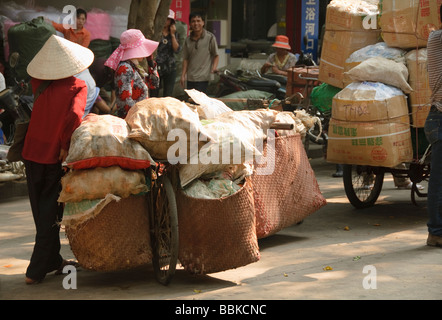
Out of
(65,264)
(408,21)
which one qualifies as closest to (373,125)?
(408,21)

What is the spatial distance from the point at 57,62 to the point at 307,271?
2510 mm

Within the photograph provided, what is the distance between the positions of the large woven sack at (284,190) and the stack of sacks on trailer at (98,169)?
5.12 feet

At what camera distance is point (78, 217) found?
569 cm

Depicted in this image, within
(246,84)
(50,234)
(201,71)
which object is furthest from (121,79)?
(246,84)

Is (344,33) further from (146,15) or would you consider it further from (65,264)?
(65,264)

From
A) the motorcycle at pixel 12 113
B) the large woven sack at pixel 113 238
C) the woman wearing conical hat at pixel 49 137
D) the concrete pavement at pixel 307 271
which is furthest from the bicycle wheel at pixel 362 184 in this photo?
the motorcycle at pixel 12 113

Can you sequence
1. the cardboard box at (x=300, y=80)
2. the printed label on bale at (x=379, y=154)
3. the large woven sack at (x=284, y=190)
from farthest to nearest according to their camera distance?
the cardboard box at (x=300, y=80) → the printed label on bale at (x=379, y=154) → the large woven sack at (x=284, y=190)

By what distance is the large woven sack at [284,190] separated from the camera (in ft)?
23.0

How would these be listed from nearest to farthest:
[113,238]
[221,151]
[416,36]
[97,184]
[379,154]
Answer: [97,184] → [113,238] → [221,151] → [379,154] → [416,36]

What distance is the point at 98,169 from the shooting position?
5.66 m

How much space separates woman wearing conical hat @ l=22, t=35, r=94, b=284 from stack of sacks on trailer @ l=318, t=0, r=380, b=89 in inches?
140

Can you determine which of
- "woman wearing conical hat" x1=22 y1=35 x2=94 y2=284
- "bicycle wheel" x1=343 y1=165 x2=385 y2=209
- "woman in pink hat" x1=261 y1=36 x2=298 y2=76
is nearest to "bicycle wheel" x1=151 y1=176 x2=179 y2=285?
"woman wearing conical hat" x1=22 y1=35 x2=94 y2=284

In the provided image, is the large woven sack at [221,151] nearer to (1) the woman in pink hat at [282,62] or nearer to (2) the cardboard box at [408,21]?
(2) the cardboard box at [408,21]
